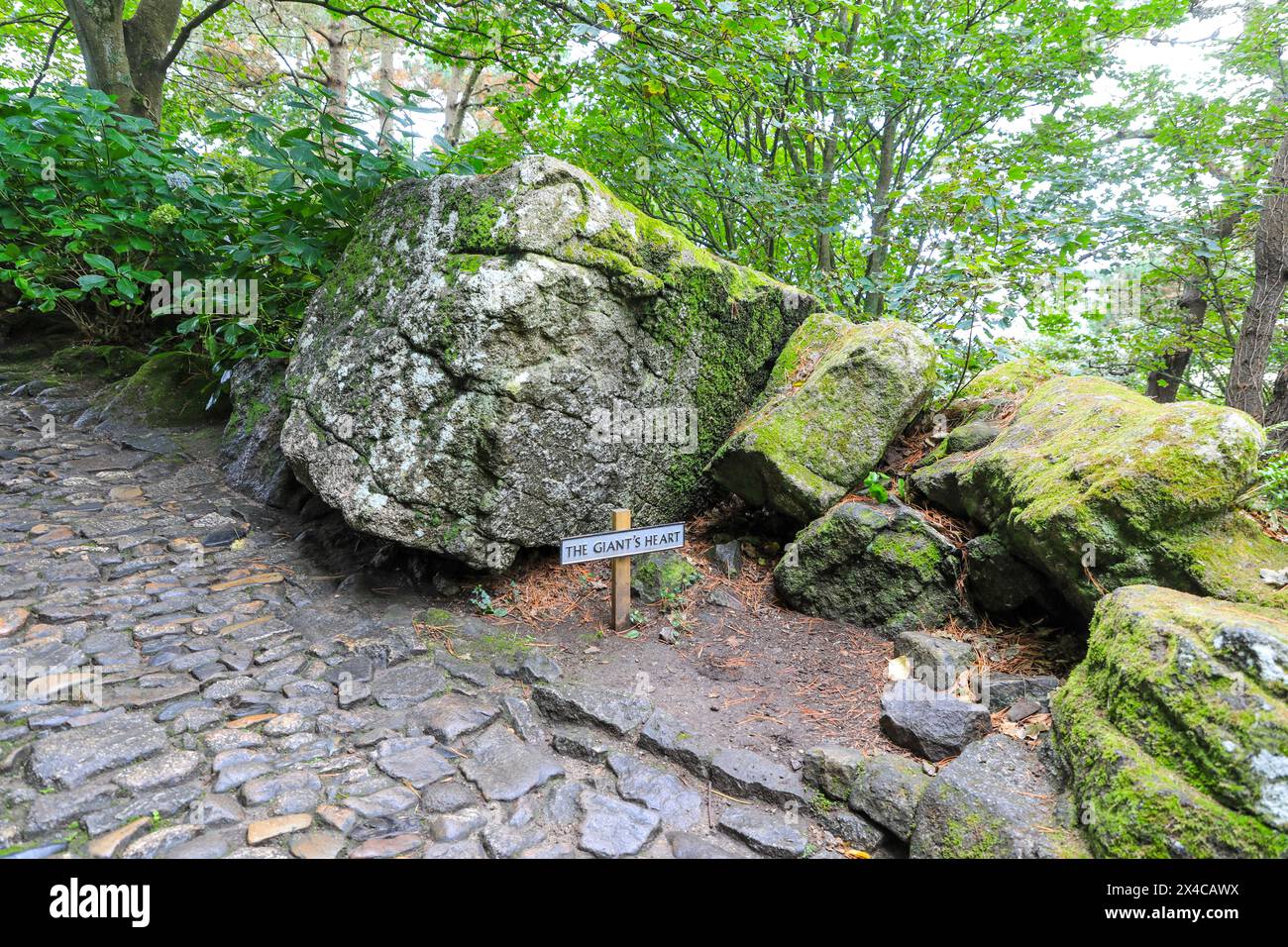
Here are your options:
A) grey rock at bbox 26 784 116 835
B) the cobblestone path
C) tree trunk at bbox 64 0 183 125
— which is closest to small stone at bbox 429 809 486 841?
the cobblestone path

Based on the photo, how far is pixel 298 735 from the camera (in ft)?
9.02

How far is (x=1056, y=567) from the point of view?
322 cm

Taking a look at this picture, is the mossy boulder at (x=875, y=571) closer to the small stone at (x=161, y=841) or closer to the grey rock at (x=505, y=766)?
the grey rock at (x=505, y=766)

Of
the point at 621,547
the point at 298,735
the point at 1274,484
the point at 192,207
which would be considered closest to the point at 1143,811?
the point at 1274,484

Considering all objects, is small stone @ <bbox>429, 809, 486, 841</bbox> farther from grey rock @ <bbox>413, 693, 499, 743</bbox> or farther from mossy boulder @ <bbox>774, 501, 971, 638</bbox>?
mossy boulder @ <bbox>774, 501, 971, 638</bbox>

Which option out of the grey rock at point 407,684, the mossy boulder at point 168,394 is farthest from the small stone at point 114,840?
the mossy boulder at point 168,394

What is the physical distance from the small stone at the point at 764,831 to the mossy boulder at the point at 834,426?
2241 millimetres

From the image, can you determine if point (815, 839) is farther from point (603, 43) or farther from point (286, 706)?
point (603, 43)

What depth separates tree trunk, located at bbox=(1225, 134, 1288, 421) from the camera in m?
6.23

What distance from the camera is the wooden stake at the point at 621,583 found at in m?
3.94

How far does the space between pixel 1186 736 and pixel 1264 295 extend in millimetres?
7045

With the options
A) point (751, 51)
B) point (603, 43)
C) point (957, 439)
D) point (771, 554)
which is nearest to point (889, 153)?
point (751, 51)

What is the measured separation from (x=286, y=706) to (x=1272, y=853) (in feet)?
12.2

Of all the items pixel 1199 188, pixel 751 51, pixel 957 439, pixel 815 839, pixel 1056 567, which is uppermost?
pixel 751 51
